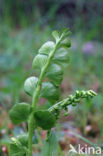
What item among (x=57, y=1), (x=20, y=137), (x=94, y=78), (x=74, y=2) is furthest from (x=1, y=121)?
(x=74, y=2)

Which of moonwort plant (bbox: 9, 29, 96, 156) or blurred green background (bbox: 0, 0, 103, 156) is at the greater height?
blurred green background (bbox: 0, 0, 103, 156)

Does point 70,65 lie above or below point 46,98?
above

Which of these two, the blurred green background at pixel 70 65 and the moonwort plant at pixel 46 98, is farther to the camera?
the blurred green background at pixel 70 65

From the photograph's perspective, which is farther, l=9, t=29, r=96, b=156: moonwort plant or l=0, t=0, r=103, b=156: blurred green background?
l=0, t=0, r=103, b=156: blurred green background

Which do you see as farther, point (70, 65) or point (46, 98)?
point (70, 65)

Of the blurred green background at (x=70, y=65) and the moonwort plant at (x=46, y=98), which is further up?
the blurred green background at (x=70, y=65)
